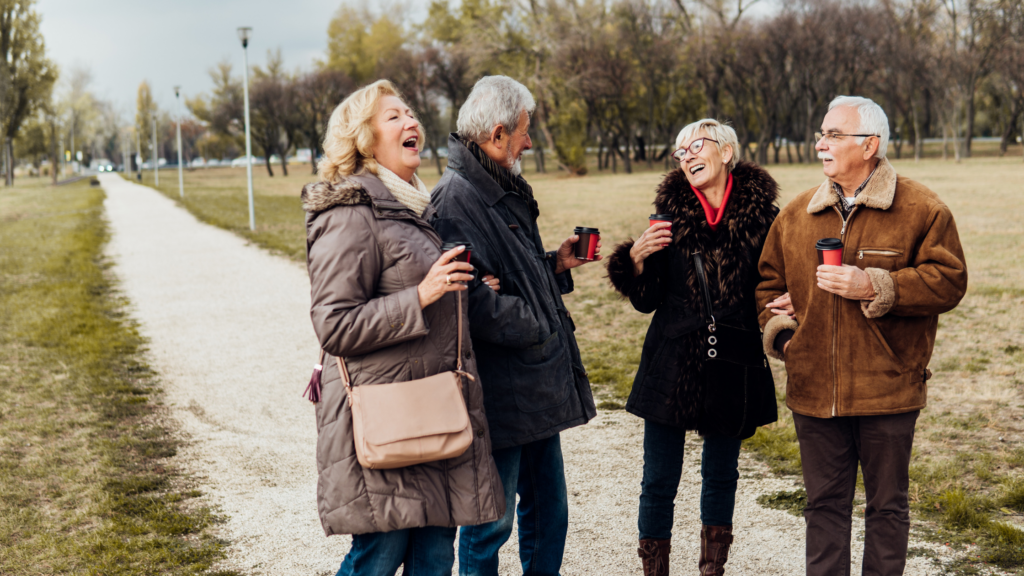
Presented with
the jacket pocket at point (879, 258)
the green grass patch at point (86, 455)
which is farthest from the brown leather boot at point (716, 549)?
the green grass patch at point (86, 455)

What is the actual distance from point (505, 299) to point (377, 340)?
0.51 m

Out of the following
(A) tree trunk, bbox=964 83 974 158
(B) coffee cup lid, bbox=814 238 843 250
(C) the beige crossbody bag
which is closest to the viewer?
(C) the beige crossbody bag

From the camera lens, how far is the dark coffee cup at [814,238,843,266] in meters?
2.60

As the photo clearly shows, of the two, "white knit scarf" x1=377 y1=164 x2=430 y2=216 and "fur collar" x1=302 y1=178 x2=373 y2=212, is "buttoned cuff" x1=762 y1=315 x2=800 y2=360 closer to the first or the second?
"white knit scarf" x1=377 y1=164 x2=430 y2=216

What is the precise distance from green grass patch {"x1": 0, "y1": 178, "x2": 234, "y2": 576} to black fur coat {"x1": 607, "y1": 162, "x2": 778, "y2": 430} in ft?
7.04

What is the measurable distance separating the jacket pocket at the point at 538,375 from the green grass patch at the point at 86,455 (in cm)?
181

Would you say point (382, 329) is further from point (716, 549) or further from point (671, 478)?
point (716, 549)

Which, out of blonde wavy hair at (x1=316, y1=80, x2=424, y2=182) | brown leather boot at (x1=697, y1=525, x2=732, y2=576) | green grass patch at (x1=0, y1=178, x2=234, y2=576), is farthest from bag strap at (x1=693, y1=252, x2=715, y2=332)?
green grass patch at (x1=0, y1=178, x2=234, y2=576)

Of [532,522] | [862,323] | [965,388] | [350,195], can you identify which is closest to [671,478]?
[532,522]

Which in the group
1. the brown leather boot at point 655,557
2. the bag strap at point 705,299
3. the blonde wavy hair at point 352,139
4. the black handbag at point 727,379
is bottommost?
Answer: the brown leather boot at point 655,557

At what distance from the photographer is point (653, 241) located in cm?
315

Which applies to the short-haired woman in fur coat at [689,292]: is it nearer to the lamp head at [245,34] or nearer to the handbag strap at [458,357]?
the handbag strap at [458,357]

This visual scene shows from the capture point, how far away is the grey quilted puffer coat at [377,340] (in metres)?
2.32

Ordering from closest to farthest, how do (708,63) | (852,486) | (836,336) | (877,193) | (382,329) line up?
(382,329) < (877,193) < (836,336) < (852,486) < (708,63)
